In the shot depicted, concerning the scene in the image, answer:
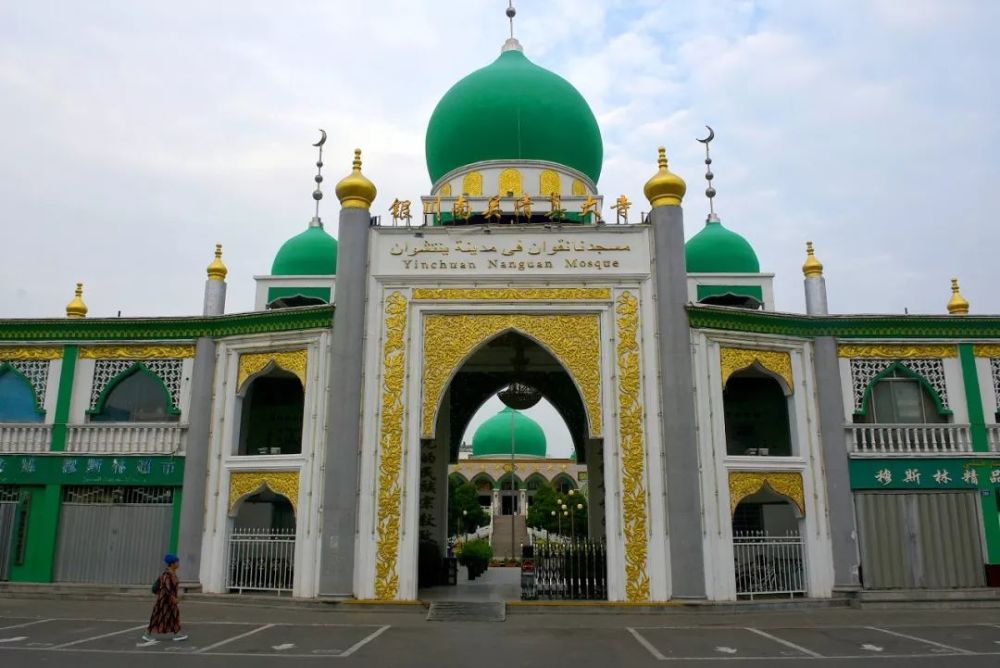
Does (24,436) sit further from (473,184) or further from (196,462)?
(473,184)

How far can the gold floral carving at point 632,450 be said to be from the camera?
42.0 ft

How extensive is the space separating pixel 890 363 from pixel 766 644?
7.05 m

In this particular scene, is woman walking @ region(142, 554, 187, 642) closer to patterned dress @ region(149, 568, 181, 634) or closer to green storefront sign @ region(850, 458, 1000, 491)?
patterned dress @ region(149, 568, 181, 634)

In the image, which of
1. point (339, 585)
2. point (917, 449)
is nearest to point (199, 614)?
point (339, 585)

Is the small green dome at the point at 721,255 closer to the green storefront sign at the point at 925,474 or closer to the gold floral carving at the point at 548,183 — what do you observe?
the gold floral carving at the point at 548,183

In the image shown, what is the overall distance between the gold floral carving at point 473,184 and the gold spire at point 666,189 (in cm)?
434

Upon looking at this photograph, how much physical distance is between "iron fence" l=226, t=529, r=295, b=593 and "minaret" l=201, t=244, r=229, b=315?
490cm

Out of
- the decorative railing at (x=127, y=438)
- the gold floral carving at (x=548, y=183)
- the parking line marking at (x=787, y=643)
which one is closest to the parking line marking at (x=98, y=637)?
the decorative railing at (x=127, y=438)

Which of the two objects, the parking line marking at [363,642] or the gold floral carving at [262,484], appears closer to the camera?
the parking line marking at [363,642]

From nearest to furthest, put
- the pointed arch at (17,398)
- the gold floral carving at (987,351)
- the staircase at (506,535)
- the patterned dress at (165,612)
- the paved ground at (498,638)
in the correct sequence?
the paved ground at (498,638) < the patterned dress at (165,612) < the gold floral carving at (987,351) < the pointed arch at (17,398) < the staircase at (506,535)

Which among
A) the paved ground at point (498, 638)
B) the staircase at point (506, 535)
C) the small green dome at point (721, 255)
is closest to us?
the paved ground at point (498, 638)

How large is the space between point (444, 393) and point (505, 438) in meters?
30.9

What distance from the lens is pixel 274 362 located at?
47.1ft

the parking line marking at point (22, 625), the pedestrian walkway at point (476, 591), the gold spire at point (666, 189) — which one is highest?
the gold spire at point (666, 189)
